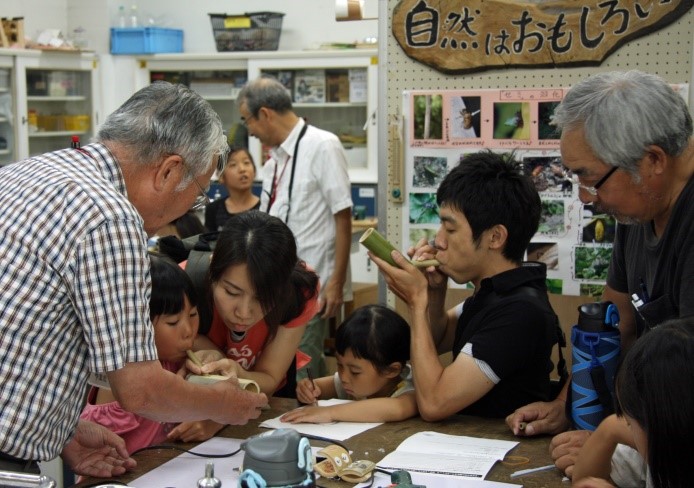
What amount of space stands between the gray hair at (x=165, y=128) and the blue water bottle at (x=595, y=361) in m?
0.88

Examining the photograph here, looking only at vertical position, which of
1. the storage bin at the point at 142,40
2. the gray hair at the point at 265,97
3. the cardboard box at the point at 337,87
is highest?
the storage bin at the point at 142,40

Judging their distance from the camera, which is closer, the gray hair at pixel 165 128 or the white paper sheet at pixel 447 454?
the gray hair at pixel 165 128

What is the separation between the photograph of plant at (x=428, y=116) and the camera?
2.99 meters

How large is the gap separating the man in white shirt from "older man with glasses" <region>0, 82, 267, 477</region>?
2232 millimetres

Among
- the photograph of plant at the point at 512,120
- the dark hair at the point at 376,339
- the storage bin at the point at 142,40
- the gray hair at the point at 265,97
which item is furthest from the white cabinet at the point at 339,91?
the dark hair at the point at 376,339

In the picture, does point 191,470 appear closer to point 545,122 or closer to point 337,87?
point 545,122

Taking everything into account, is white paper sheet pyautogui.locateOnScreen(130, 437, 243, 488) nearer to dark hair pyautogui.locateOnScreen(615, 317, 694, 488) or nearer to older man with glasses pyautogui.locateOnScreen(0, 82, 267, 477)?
older man with glasses pyautogui.locateOnScreen(0, 82, 267, 477)

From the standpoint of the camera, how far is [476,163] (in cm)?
233

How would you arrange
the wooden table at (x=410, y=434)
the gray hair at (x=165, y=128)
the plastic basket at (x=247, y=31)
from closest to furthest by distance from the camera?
the gray hair at (x=165, y=128)
the wooden table at (x=410, y=434)
the plastic basket at (x=247, y=31)

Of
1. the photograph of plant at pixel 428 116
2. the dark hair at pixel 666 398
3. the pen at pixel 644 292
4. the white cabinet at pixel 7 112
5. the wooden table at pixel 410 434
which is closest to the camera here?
the dark hair at pixel 666 398

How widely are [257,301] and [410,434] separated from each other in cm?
51

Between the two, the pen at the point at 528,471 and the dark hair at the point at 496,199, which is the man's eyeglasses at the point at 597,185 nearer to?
the dark hair at the point at 496,199

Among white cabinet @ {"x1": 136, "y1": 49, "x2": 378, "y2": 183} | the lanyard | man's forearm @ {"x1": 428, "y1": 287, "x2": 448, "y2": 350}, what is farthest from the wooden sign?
white cabinet @ {"x1": 136, "y1": 49, "x2": 378, "y2": 183}

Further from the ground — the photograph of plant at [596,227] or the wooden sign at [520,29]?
the wooden sign at [520,29]
